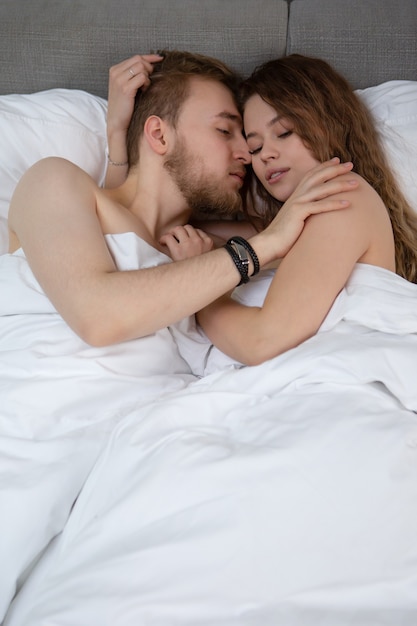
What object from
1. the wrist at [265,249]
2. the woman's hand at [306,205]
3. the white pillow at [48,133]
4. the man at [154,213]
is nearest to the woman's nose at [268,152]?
the man at [154,213]

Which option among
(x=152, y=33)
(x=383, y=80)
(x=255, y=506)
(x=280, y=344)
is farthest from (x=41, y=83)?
(x=255, y=506)

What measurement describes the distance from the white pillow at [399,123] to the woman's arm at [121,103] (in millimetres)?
667

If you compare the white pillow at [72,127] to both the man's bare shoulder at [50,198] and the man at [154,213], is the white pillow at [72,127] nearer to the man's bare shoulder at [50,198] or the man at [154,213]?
the man at [154,213]

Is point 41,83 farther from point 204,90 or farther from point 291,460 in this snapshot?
point 291,460

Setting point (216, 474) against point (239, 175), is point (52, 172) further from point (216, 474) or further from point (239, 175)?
point (216, 474)

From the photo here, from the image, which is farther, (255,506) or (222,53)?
(222,53)

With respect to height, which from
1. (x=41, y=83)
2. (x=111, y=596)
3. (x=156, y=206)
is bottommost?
(x=111, y=596)

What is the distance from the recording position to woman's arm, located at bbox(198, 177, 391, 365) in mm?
1506

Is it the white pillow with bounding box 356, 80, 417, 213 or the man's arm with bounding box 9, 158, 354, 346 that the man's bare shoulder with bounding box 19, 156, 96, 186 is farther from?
the white pillow with bounding box 356, 80, 417, 213

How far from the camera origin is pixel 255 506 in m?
1.16

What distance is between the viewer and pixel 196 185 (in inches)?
75.8

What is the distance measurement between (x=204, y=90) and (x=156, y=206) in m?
0.36

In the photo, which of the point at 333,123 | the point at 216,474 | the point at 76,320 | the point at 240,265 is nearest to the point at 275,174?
the point at 333,123

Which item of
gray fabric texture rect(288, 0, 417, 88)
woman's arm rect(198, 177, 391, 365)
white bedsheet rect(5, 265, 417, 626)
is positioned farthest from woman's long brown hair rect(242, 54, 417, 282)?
white bedsheet rect(5, 265, 417, 626)
